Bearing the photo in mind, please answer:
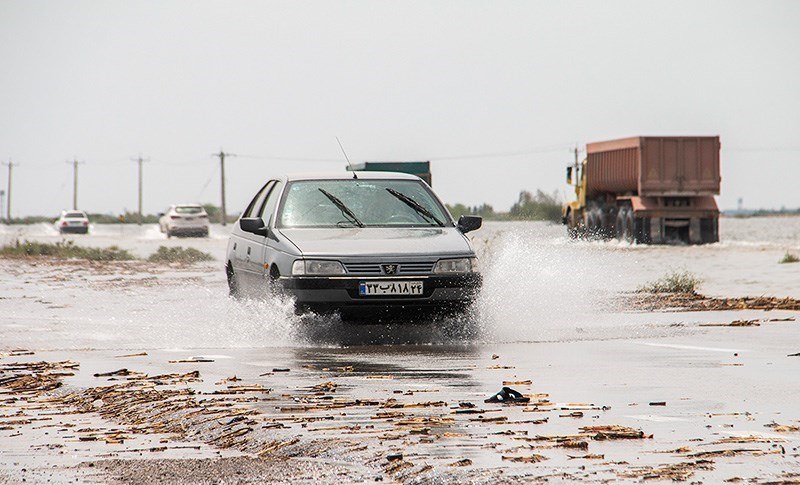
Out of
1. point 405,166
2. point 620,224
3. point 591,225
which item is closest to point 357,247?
point 405,166

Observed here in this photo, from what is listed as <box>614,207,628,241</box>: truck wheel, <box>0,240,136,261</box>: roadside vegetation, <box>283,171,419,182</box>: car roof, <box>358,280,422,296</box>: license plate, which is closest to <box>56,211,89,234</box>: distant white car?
<box>0,240,136,261</box>: roadside vegetation

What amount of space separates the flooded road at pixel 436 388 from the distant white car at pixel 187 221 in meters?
45.5

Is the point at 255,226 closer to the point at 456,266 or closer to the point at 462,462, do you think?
the point at 456,266

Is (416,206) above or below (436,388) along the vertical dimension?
above

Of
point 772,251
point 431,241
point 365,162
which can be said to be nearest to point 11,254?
point 365,162

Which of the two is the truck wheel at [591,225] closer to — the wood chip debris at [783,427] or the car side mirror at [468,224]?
the car side mirror at [468,224]

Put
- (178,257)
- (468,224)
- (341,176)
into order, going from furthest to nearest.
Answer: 1. (178,257)
2. (341,176)
3. (468,224)

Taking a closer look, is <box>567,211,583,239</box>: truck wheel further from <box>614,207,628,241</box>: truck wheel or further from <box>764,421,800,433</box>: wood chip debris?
<box>764,421,800,433</box>: wood chip debris

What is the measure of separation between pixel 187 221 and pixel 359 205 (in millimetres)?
51626

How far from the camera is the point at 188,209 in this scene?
2586 inches

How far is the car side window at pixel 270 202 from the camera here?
14336 mm

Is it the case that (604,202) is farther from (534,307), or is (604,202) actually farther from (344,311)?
(344,311)

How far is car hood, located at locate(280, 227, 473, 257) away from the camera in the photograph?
12.8 metres

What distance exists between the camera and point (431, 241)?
13180 mm
